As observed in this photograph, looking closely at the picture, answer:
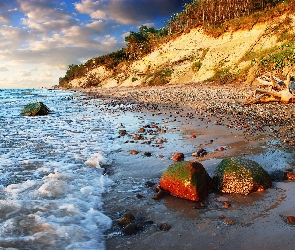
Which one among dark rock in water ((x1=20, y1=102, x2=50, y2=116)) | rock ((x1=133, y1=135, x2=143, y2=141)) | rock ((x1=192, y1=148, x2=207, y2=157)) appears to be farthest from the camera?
dark rock in water ((x1=20, y1=102, x2=50, y2=116))

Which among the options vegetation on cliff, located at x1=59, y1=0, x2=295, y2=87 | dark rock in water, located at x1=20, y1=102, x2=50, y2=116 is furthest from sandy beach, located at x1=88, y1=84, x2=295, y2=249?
vegetation on cliff, located at x1=59, y1=0, x2=295, y2=87

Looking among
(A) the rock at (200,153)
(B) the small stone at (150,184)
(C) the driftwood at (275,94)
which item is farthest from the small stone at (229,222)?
(C) the driftwood at (275,94)

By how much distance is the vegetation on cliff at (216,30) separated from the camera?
26528 mm

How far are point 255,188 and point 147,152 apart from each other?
311cm

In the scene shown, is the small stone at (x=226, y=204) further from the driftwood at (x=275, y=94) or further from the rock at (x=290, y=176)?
the driftwood at (x=275, y=94)

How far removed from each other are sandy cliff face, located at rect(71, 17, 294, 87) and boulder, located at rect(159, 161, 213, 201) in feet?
85.9

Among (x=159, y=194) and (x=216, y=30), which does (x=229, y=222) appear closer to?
(x=159, y=194)

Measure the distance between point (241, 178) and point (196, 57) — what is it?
3737 centimetres

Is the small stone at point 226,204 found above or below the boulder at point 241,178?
below

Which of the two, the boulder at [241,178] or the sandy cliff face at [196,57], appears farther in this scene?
the sandy cliff face at [196,57]

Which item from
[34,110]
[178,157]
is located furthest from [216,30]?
[178,157]

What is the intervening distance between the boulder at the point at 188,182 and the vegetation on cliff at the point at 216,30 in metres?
20.3

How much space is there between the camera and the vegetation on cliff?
87.0 ft

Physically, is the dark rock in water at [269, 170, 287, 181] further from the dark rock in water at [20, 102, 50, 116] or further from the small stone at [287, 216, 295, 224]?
the dark rock in water at [20, 102, 50, 116]
